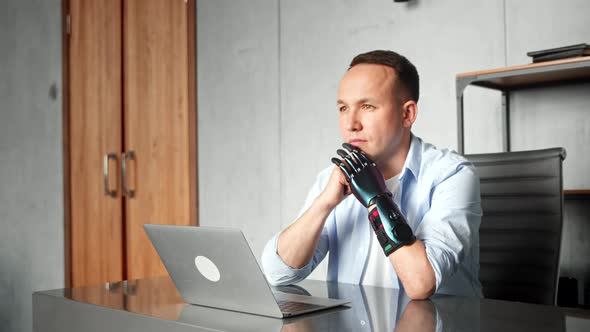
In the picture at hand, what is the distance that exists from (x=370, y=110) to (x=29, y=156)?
3.99m

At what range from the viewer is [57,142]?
4.79 metres

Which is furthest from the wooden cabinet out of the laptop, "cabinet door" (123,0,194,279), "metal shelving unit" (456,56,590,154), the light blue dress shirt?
the laptop

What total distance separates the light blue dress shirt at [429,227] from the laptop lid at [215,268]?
0.37 m

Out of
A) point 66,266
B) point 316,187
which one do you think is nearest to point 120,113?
point 66,266

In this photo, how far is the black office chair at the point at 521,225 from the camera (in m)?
1.77

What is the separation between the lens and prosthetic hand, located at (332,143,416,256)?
1.39 m

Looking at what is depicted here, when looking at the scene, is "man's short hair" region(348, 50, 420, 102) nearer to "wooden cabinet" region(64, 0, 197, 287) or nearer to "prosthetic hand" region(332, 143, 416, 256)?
"prosthetic hand" region(332, 143, 416, 256)

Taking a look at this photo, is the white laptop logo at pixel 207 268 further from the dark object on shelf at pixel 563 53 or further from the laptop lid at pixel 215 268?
the dark object on shelf at pixel 563 53

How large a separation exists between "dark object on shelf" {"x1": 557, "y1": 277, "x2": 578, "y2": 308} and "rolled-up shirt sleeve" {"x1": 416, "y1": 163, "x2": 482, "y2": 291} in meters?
0.88

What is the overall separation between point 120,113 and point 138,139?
256mm

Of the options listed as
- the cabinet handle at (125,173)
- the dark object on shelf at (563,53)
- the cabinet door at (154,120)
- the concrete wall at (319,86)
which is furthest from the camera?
the cabinet handle at (125,173)

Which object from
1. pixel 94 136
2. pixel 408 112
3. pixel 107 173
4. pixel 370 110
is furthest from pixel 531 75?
pixel 94 136

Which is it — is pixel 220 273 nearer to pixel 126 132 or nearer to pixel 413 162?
pixel 413 162

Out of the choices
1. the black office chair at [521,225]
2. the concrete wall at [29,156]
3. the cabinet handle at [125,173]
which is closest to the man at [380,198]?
the black office chair at [521,225]
